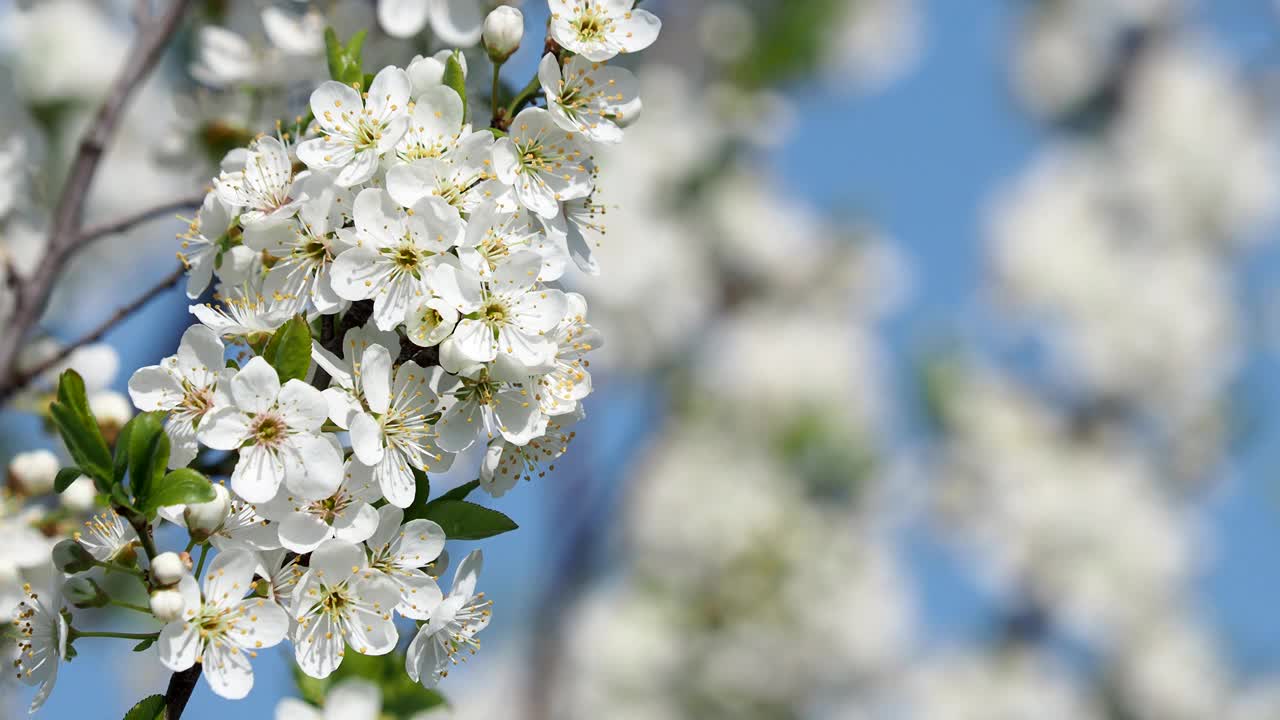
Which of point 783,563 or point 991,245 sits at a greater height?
point 991,245

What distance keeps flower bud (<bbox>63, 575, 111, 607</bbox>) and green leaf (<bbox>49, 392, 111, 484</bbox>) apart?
3.5 inches

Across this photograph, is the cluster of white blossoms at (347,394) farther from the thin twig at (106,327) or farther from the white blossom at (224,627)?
the thin twig at (106,327)

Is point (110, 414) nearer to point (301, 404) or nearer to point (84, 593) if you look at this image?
point (84, 593)

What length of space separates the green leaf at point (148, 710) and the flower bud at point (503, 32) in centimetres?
53

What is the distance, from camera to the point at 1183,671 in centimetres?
747

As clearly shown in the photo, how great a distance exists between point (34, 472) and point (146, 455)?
50 centimetres

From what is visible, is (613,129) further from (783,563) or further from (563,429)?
(783,563)

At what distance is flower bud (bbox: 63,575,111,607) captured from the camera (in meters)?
0.80

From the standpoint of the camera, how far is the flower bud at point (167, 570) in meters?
0.73

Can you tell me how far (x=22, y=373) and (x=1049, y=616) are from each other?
285 inches

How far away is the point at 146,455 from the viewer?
0.74 metres

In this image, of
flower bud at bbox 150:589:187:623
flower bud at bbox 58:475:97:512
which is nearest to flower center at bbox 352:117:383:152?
flower bud at bbox 150:589:187:623

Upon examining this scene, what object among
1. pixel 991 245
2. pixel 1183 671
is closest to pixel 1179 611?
pixel 1183 671

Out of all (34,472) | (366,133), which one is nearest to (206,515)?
(366,133)
